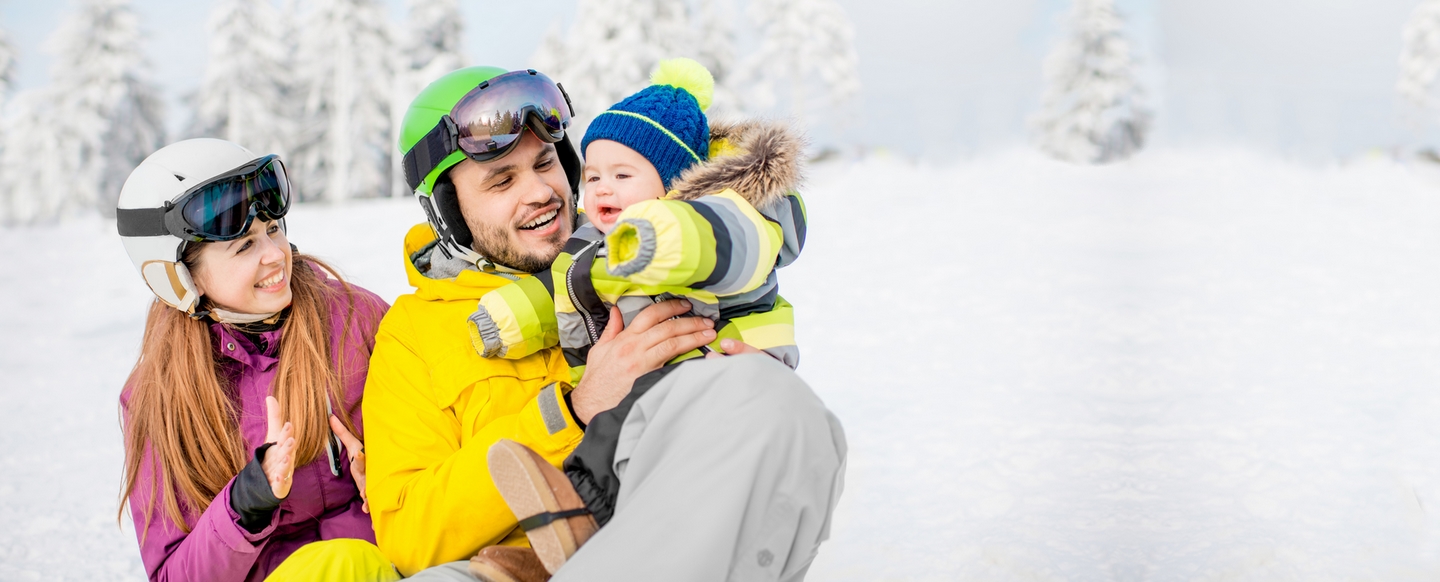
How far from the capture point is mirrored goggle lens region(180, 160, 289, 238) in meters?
2.39

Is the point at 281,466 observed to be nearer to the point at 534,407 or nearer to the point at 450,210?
the point at 534,407

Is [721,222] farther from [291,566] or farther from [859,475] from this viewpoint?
[859,475]

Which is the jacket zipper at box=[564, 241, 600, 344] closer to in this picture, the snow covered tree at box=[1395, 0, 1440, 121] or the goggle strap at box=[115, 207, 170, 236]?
the goggle strap at box=[115, 207, 170, 236]

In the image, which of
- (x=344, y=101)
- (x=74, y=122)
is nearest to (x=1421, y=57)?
(x=344, y=101)

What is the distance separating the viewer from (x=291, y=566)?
82.2 inches

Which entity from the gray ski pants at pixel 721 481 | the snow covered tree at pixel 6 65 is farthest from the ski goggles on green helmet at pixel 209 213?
the snow covered tree at pixel 6 65

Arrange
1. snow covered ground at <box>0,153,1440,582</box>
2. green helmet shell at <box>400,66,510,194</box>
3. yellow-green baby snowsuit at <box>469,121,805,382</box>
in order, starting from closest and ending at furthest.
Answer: yellow-green baby snowsuit at <box>469,121,805,382</box> → green helmet shell at <box>400,66,510,194</box> → snow covered ground at <box>0,153,1440,582</box>

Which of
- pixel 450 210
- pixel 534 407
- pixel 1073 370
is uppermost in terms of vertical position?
pixel 450 210

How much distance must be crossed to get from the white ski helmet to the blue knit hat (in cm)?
107

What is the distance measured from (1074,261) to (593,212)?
9015mm

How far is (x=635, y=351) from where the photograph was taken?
2.03 metres

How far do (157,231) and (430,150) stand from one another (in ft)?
2.41

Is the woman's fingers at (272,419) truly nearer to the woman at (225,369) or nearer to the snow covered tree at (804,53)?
the woman at (225,369)

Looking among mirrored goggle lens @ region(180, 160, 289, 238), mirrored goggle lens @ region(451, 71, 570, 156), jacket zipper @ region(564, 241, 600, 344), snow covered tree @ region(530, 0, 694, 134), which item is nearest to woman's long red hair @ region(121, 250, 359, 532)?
mirrored goggle lens @ region(180, 160, 289, 238)
